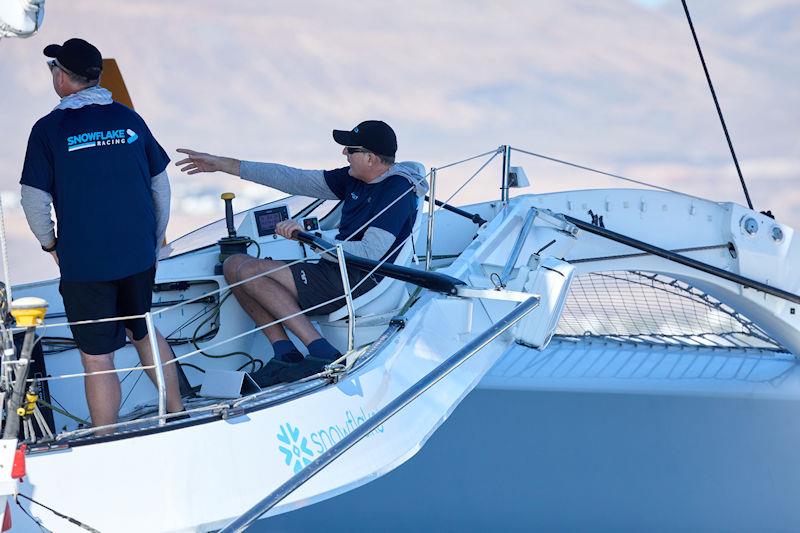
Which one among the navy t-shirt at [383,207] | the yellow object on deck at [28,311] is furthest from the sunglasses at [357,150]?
the yellow object on deck at [28,311]

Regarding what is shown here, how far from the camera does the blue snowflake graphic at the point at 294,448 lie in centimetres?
325

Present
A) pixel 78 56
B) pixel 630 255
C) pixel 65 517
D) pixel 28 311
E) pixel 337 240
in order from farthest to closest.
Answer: pixel 630 255 < pixel 337 240 < pixel 78 56 < pixel 65 517 < pixel 28 311

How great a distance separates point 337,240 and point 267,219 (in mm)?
760

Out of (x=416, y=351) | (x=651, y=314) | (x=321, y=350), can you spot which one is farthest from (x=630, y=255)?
(x=321, y=350)

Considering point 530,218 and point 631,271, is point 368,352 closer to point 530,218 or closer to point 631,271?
point 530,218

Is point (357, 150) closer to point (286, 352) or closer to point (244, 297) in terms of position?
point (244, 297)

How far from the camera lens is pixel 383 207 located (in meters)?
4.17

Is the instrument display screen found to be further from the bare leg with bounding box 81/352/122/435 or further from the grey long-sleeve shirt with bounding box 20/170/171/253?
the bare leg with bounding box 81/352/122/435

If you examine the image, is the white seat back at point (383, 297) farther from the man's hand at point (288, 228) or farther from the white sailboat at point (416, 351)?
the man's hand at point (288, 228)

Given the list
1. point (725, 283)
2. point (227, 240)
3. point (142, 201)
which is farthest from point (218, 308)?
point (725, 283)

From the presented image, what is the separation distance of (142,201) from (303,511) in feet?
10.2

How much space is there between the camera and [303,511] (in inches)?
230

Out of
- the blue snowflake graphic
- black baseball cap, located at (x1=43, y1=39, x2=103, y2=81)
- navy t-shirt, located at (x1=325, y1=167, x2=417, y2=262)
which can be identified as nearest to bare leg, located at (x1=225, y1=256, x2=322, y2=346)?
navy t-shirt, located at (x1=325, y1=167, x2=417, y2=262)

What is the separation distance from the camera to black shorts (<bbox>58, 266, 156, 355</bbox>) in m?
3.10
